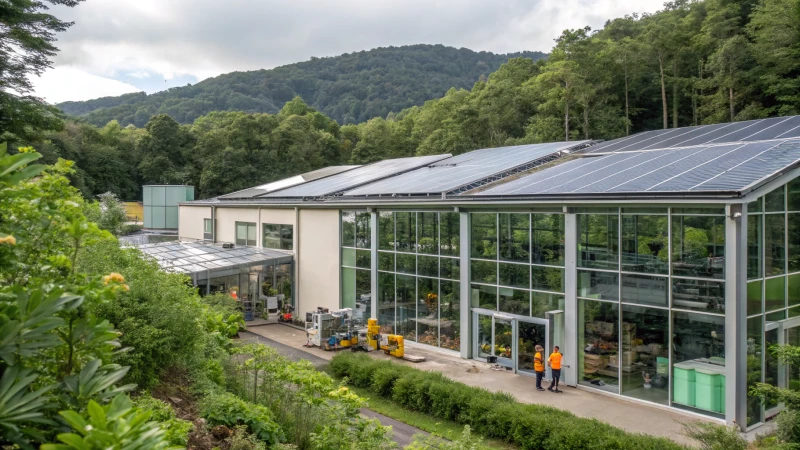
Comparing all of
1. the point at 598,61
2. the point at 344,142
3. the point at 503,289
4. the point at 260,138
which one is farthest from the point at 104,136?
the point at 503,289

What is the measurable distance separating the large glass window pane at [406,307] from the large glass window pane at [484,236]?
3626mm

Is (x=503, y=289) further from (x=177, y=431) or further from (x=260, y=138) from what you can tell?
(x=260, y=138)

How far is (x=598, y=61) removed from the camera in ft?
180

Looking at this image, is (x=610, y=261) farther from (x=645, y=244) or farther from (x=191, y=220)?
(x=191, y=220)

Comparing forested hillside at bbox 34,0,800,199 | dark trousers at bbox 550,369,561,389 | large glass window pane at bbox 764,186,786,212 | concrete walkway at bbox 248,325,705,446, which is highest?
forested hillside at bbox 34,0,800,199

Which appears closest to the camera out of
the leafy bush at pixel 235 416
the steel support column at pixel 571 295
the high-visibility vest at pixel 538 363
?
the leafy bush at pixel 235 416

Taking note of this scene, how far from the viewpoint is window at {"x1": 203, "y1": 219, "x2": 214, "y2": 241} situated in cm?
3756

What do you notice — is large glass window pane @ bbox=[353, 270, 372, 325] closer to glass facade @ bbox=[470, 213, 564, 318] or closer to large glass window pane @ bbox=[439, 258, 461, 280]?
large glass window pane @ bbox=[439, 258, 461, 280]

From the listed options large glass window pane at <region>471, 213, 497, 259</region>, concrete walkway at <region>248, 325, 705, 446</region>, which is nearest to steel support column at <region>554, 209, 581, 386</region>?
concrete walkway at <region>248, 325, 705, 446</region>

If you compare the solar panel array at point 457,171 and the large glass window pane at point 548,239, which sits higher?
the solar panel array at point 457,171

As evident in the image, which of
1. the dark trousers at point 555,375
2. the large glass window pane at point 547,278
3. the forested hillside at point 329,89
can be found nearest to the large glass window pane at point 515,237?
the large glass window pane at point 547,278

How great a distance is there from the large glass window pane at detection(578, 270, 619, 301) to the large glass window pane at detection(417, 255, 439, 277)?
6.42 metres

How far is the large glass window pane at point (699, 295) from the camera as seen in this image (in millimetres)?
14555

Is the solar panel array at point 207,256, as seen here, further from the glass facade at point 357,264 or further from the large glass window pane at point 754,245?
the large glass window pane at point 754,245
